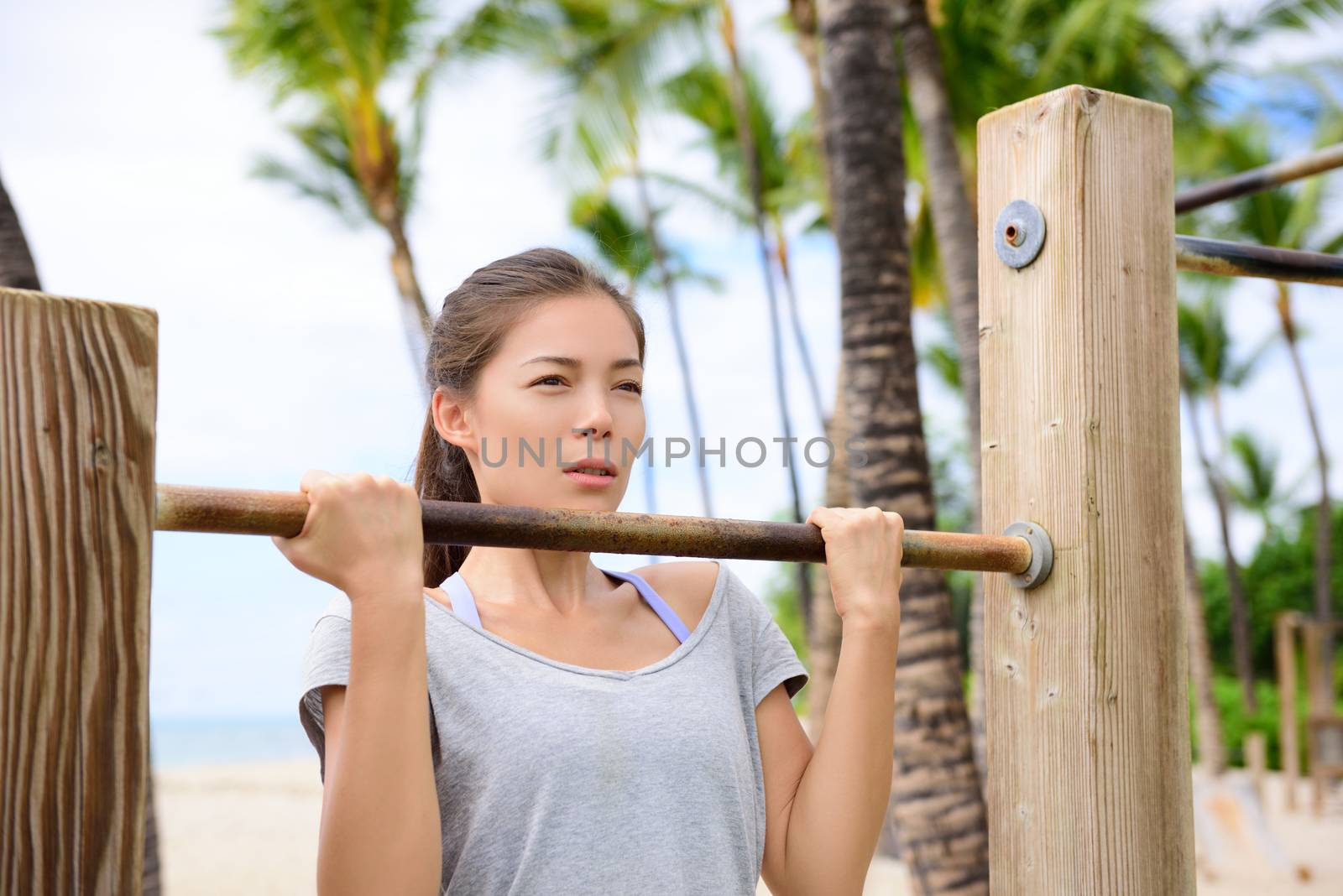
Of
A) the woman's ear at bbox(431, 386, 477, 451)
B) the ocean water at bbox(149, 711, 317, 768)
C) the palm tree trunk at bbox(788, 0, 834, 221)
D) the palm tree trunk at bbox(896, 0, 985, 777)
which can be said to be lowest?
the ocean water at bbox(149, 711, 317, 768)

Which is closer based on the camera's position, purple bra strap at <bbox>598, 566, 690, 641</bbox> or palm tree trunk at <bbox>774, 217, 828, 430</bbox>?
purple bra strap at <bbox>598, 566, 690, 641</bbox>

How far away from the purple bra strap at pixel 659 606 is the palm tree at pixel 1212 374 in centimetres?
1747

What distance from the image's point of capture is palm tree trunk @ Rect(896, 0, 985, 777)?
6.39 metres

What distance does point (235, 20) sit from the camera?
12742 mm

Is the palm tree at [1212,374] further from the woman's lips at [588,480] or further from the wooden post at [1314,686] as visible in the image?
the woman's lips at [588,480]

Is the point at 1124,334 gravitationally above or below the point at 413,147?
below

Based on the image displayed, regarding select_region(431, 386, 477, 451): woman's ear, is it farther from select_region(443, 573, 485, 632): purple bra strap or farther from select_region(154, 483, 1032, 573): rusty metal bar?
select_region(154, 483, 1032, 573): rusty metal bar

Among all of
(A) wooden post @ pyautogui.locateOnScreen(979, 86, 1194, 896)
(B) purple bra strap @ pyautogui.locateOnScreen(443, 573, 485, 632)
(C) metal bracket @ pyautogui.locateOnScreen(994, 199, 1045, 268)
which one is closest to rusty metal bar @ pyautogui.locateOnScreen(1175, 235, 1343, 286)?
(A) wooden post @ pyautogui.locateOnScreen(979, 86, 1194, 896)

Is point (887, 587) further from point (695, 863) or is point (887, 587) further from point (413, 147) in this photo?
point (413, 147)

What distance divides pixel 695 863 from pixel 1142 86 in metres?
12.9

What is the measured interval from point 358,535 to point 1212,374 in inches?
905

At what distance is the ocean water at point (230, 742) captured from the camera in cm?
3584

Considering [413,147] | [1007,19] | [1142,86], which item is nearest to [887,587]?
[1007,19]

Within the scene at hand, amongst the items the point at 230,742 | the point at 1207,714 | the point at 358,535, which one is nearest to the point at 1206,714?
the point at 1207,714
